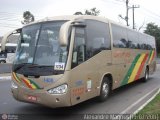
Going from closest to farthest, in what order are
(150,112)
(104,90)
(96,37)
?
(150,112) < (96,37) < (104,90)

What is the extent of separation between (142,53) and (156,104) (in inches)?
297

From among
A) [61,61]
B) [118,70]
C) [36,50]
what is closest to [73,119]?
[61,61]

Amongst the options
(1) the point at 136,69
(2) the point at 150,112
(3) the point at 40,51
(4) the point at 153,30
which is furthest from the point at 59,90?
(4) the point at 153,30

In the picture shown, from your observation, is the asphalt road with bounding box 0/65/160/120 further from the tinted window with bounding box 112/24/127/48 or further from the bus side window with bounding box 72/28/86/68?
the tinted window with bounding box 112/24/127/48

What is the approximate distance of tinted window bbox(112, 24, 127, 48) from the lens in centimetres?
1265

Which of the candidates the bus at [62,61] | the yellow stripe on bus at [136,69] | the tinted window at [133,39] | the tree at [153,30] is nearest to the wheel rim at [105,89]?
the bus at [62,61]

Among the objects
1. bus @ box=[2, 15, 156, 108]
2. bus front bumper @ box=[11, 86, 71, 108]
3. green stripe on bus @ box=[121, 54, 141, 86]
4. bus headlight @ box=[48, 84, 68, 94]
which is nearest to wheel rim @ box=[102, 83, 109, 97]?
bus @ box=[2, 15, 156, 108]

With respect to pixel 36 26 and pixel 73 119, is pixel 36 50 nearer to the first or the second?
pixel 36 26

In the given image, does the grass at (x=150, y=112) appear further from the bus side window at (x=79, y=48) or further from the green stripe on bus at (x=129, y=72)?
the green stripe on bus at (x=129, y=72)

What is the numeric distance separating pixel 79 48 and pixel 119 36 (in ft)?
14.1

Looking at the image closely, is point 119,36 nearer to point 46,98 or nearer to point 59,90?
point 59,90

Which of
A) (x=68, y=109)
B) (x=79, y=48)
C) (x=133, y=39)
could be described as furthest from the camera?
(x=133, y=39)

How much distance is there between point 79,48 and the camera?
945 centimetres

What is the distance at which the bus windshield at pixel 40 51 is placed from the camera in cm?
880
